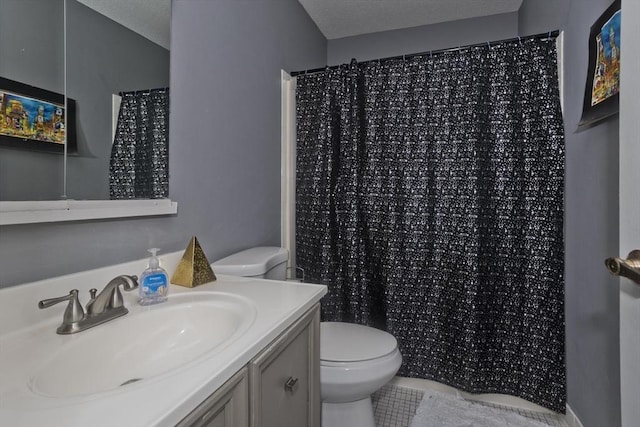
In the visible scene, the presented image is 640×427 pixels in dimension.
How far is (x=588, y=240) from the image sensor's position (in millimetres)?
1349

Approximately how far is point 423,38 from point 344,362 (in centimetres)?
252

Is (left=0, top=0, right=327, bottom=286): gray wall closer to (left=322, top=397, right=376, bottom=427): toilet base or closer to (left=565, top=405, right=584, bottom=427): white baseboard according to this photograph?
(left=322, top=397, right=376, bottom=427): toilet base

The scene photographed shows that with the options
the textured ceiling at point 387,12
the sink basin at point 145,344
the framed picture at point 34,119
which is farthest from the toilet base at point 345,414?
the textured ceiling at point 387,12

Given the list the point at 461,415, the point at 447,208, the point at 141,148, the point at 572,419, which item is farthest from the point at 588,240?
the point at 141,148

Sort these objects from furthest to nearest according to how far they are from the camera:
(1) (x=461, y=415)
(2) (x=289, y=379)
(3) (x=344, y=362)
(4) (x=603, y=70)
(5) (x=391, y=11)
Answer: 1. (5) (x=391, y=11)
2. (1) (x=461, y=415)
3. (3) (x=344, y=362)
4. (4) (x=603, y=70)
5. (2) (x=289, y=379)

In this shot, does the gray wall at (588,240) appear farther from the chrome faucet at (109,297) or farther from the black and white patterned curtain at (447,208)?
the chrome faucet at (109,297)

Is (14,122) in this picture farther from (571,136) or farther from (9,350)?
(571,136)

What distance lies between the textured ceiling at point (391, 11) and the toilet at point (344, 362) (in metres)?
1.89

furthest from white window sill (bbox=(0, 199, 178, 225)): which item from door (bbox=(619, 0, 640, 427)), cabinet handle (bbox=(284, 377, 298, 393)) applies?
door (bbox=(619, 0, 640, 427))

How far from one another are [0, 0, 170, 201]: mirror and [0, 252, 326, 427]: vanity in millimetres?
237

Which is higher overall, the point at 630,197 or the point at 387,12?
the point at 387,12

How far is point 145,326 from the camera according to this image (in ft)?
2.76

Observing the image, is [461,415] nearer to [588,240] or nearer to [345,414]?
[345,414]

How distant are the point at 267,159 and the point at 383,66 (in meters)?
0.86
